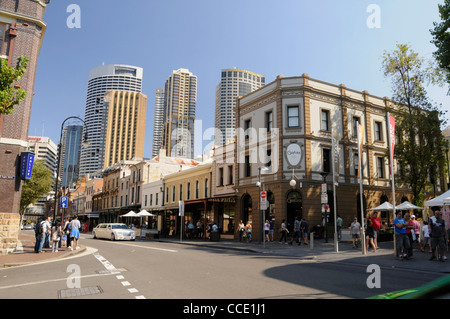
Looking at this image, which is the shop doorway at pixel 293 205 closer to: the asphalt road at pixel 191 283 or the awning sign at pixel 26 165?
the asphalt road at pixel 191 283

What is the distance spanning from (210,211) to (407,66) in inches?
894

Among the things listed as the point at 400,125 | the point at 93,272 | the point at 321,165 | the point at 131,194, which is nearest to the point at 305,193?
the point at 321,165

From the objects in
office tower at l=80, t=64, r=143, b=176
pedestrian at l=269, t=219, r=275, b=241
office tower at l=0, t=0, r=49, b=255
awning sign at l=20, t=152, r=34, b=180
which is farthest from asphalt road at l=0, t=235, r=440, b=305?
office tower at l=80, t=64, r=143, b=176

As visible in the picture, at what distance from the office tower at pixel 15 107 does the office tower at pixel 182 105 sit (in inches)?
5385

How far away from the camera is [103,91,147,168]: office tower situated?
Answer: 160125 millimetres

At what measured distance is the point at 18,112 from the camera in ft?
61.8

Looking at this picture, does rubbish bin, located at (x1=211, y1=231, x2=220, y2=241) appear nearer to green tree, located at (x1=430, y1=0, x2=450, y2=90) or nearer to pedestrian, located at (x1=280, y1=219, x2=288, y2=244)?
pedestrian, located at (x1=280, y1=219, x2=288, y2=244)

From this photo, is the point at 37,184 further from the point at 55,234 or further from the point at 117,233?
the point at 55,234

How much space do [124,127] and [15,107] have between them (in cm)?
15005

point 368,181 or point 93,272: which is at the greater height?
point 368,181

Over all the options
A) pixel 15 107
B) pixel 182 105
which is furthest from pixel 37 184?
pixel 182 105

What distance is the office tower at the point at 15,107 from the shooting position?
17656 mm

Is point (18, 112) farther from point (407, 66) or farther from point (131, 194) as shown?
point (131, 194)
